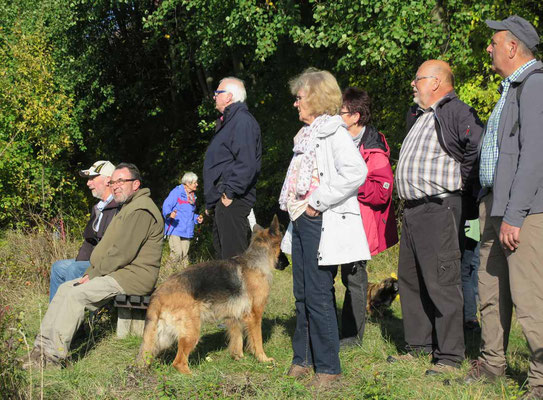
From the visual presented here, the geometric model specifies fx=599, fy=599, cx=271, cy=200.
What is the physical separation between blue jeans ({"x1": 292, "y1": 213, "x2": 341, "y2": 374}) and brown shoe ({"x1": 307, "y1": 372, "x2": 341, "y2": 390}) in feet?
0.09

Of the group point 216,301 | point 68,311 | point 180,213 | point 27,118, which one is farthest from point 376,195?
point 27,118

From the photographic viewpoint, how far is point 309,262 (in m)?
4.18

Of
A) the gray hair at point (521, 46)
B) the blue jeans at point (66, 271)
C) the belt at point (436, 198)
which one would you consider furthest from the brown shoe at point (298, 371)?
the blue jeans at point (66, 271)

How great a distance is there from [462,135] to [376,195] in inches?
40.8

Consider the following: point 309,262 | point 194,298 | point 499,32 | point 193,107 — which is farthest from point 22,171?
point 499,32

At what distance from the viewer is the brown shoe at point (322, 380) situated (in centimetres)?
416

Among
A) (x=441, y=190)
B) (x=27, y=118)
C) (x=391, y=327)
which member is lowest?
(x=391, y=327)

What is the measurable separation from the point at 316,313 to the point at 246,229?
1874 mm

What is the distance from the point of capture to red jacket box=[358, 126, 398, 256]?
5.23m

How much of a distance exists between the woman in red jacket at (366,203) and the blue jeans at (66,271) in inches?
109

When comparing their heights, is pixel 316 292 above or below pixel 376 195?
below

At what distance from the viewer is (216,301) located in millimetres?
5020

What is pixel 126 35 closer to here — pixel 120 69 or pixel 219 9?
pixel 120 69

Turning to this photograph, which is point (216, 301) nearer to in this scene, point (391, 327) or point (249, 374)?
point (249, 374)
